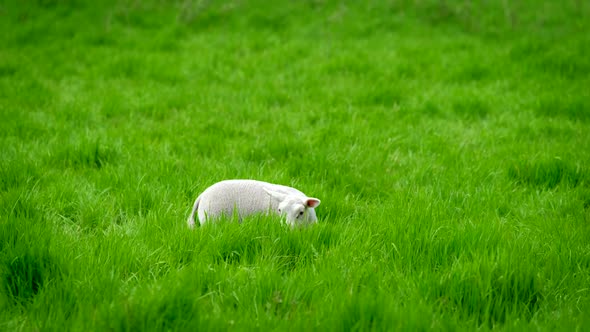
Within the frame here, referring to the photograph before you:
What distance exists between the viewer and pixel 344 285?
87.7 inches

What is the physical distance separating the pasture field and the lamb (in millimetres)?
119

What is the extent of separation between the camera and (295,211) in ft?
8.71

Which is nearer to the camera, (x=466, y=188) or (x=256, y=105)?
(x=466, y=188)

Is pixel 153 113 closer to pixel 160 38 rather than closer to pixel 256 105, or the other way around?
pixel 256 105

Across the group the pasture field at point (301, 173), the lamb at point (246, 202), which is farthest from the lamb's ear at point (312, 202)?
the pasture field at point (301, 173)

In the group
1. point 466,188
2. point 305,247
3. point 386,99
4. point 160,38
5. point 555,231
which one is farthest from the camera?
point 160,38

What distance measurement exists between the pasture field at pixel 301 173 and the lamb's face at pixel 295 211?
9 centimetres

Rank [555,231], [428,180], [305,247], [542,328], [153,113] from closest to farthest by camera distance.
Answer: [542,328], [305,247], [555,231], [428,180], [153,113]

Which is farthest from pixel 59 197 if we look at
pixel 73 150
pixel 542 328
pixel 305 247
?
pixel 542 328

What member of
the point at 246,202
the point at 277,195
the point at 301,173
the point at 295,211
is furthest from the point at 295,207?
the point at 301,173

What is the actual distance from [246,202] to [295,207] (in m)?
0.29

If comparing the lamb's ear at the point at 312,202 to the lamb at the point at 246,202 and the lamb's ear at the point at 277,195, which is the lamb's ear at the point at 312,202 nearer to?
the lamb at the point at 246,202

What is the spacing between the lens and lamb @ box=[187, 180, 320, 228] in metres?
2.70

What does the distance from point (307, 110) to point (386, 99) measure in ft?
2.93
